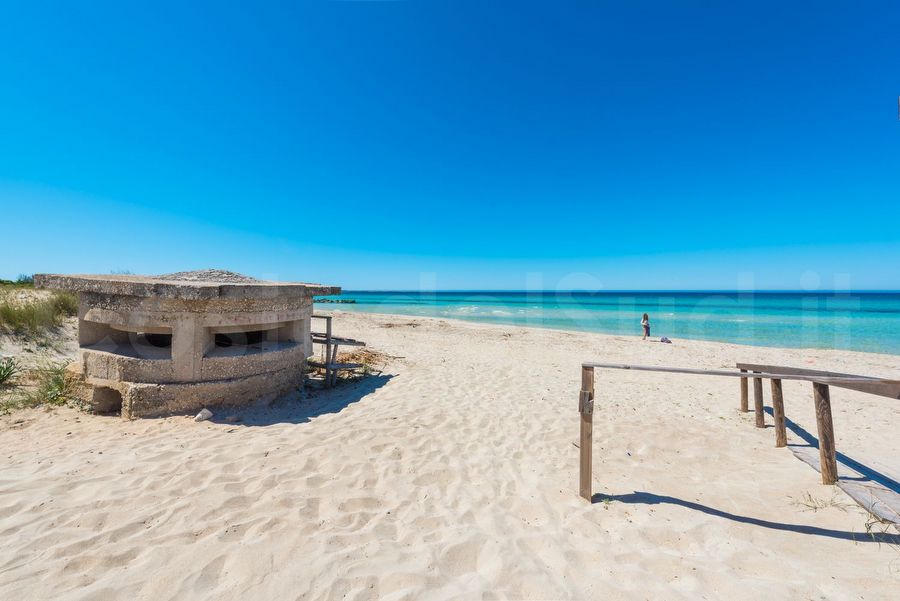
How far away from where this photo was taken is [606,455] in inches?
181

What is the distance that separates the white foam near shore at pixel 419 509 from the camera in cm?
240

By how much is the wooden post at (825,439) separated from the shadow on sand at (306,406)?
6193 millimetres

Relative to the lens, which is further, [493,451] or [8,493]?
[493,451]

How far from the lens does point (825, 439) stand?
3.87 metres

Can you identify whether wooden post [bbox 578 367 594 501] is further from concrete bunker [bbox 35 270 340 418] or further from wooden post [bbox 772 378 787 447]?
concrete bunker [bbox 35 270 340 418]

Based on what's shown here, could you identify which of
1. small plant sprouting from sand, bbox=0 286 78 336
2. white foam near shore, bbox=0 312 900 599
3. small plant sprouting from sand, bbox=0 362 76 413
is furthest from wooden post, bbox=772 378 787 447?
small plant sprouting from sand, bbox=0 286 78 336

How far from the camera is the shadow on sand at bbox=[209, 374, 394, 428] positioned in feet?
16.4

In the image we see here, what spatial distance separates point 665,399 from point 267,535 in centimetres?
746

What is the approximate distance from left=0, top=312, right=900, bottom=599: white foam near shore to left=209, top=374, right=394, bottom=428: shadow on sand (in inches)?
2.4

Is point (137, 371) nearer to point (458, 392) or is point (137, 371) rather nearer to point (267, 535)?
point (267, 535)

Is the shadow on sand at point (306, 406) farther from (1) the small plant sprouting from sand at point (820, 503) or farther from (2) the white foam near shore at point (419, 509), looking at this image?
(1) the small plant sprouting from sand at point (820, 503)

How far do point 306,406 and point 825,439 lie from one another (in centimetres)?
685

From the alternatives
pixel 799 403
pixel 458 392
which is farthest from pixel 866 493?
pixel 458 392

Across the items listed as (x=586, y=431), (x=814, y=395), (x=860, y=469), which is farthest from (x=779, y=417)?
(x=586, y=431)
